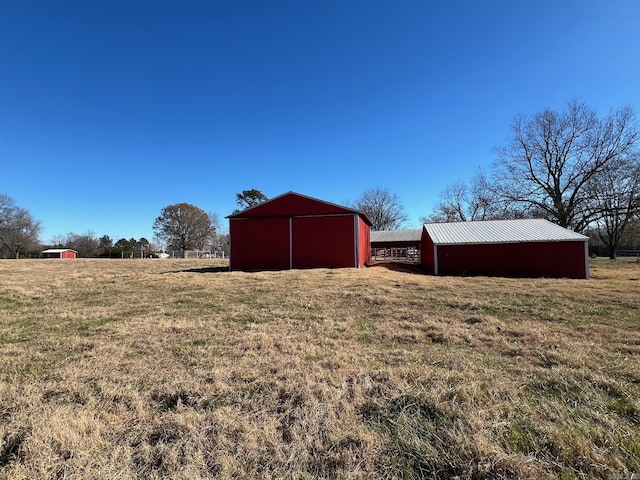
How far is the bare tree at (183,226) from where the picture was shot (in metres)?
63.3

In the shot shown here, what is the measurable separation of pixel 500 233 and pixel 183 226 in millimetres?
57740

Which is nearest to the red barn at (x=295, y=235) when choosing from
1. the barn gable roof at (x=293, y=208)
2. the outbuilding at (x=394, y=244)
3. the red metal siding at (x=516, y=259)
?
the barn gable roof at (x=293, y=208)

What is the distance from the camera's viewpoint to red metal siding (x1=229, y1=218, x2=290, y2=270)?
2006 cm

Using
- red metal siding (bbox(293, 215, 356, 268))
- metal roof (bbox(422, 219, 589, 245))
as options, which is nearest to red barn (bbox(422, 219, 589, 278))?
metal roof (bbox(422, 219, 589, 245))

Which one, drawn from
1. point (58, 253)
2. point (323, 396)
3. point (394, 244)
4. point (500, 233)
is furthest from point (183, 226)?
point (323, 396)

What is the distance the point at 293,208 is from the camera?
19969 millimetres

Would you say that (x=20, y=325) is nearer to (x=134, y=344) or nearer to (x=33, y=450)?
(x=134, y=344)

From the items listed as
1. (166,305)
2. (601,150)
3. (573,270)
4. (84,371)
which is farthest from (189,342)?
(601,150)

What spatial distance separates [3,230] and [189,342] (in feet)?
213

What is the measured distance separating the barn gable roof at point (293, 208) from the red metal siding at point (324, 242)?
37cm

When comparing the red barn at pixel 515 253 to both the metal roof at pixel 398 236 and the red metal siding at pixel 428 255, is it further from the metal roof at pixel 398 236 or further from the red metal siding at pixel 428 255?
the metal roof at pixel 398 236

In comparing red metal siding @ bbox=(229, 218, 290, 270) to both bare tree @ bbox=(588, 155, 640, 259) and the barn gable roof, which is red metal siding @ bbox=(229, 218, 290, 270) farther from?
bare tree @ bbox=(588, 155, 640, 259)

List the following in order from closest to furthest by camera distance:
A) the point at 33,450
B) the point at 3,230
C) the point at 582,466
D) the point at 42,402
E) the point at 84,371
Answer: the point at 582,466, the point at 33,450, the point at 42,402, the point at 84,371, the point at 3,230

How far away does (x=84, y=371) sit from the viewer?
4.25 metres
